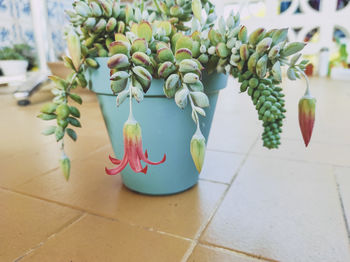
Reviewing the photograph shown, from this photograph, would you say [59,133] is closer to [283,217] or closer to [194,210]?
[194,210]

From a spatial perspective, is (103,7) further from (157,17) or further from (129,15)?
(157,17)

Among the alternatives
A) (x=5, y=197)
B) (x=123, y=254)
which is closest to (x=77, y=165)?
(x=5, y=197)

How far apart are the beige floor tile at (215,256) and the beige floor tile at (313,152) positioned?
0.56 metres

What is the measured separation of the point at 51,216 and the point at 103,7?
464mm

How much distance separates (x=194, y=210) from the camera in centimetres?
66

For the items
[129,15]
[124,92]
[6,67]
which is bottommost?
[6,67]

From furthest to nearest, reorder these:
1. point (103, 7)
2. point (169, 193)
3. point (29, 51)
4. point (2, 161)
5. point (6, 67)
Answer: point (29, 51) → point (6, 67) → point (2, 161) → point (169, 193) → point (103, 7)

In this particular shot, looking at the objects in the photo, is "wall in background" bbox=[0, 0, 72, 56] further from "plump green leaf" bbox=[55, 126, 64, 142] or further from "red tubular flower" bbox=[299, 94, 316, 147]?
"red tubular flower" bbox=[299, 94, 316, 147]

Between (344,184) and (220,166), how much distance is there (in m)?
0.35

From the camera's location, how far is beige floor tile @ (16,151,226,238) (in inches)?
24.1

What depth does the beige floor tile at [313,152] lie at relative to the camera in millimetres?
966

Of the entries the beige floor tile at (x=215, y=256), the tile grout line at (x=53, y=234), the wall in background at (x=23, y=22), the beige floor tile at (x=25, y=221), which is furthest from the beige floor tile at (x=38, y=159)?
the wall in background at (x=23, y=22)

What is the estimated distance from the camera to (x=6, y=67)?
9.65ft

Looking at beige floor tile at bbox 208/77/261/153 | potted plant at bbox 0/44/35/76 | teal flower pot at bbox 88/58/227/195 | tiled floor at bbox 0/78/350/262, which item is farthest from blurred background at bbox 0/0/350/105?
teal flower pot at bbox 88/58/227/195
